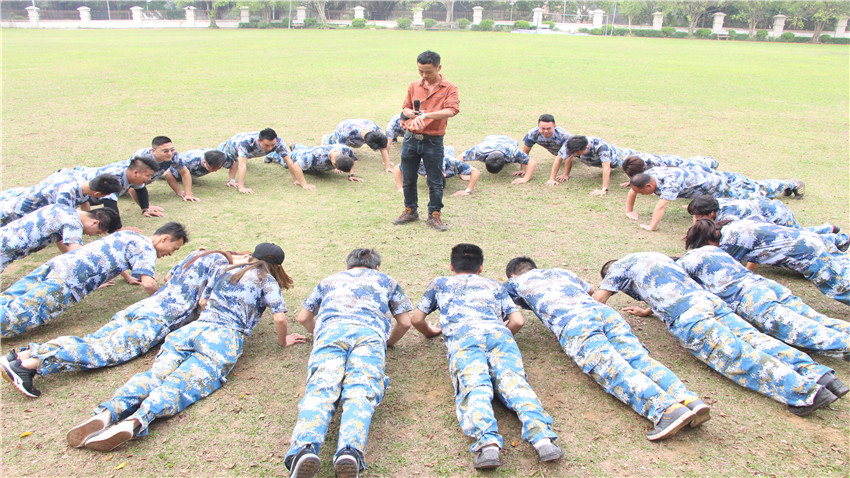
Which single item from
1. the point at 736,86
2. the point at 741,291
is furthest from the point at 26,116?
the point at 736,86

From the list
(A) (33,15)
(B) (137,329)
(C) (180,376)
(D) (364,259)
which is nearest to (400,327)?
(D) (364,259)

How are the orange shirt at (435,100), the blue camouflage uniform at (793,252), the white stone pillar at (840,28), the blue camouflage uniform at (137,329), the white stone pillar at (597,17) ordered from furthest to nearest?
the white stone pillar at (597,17) < the white stone pillar at (840,28) < the orange shirt at (435,100) < the blue camouflage uniform at (793,252) < the blue camouflage uniform at (137,329)

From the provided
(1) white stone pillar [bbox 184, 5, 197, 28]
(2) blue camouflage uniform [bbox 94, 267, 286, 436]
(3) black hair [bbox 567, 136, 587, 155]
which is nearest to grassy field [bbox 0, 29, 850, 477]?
(2) blue camouflage uniform [bbox 94, 267, 286, 436]

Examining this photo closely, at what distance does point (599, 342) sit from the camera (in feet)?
12.6

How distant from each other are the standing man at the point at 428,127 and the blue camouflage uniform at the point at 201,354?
2758 millimetres

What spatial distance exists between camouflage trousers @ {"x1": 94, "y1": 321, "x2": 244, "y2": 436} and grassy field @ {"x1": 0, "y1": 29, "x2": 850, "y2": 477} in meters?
0.14

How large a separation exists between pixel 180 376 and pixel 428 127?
12.4ft

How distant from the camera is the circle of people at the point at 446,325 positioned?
332cm

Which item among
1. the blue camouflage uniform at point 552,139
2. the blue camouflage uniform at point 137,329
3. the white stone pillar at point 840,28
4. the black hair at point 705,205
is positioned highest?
the white stone pillar at point 840,28

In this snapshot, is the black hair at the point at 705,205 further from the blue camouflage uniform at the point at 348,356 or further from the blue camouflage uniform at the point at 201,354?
the blue camouflage uniform at the point at 201,354

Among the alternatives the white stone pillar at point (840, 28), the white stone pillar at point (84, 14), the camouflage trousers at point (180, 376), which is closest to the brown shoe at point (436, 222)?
the camouflage trousers at point (180, 376)

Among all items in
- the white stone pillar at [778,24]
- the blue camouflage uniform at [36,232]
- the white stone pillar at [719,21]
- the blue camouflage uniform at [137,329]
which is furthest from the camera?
the white stone pillar at [719,21]

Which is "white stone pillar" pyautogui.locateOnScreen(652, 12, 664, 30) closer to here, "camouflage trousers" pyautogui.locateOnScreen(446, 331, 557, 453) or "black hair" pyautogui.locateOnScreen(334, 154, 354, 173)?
"black hair" pyautogui.locateOnScreen(334, 154, 354, 173)

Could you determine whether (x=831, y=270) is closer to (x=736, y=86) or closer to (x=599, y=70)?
(x=736, y=86)
